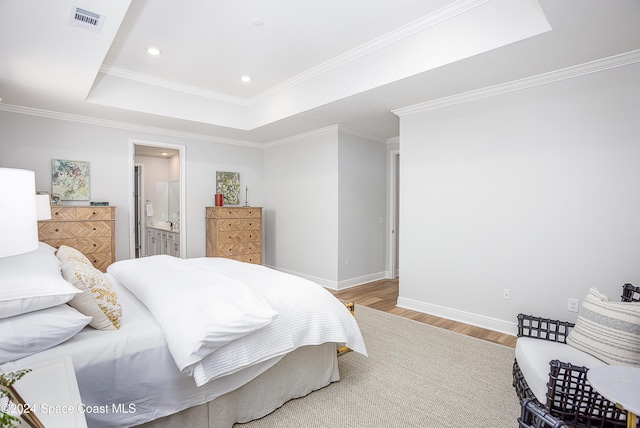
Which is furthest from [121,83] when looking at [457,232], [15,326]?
[457,232]

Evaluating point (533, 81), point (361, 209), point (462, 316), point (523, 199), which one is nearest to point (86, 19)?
point (533, 81)

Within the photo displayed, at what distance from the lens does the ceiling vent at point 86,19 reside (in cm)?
214

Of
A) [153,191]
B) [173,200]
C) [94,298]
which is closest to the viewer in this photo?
[94,298]

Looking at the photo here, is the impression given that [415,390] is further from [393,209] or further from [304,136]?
[304,136]

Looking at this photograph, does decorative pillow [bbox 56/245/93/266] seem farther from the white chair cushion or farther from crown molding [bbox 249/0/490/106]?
crown molding [bbox 249/0/490/106]

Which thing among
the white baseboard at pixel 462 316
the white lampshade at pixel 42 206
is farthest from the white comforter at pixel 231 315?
the white baseboard at pixel 462 316

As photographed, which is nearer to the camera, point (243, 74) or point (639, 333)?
point (639, 333)

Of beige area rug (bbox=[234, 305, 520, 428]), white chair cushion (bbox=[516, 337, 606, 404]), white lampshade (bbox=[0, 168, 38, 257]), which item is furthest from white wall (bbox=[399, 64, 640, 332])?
white lampshade (bbox=[0, 168, 38, 257])

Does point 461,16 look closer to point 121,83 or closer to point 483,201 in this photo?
point 483,201

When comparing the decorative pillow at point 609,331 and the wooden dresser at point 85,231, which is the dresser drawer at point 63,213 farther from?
the decorative pillow at point 609,331

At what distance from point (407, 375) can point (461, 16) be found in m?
2.85

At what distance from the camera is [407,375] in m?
2.46

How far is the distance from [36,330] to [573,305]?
12.4 feet

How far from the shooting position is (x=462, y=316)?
3613 mm
